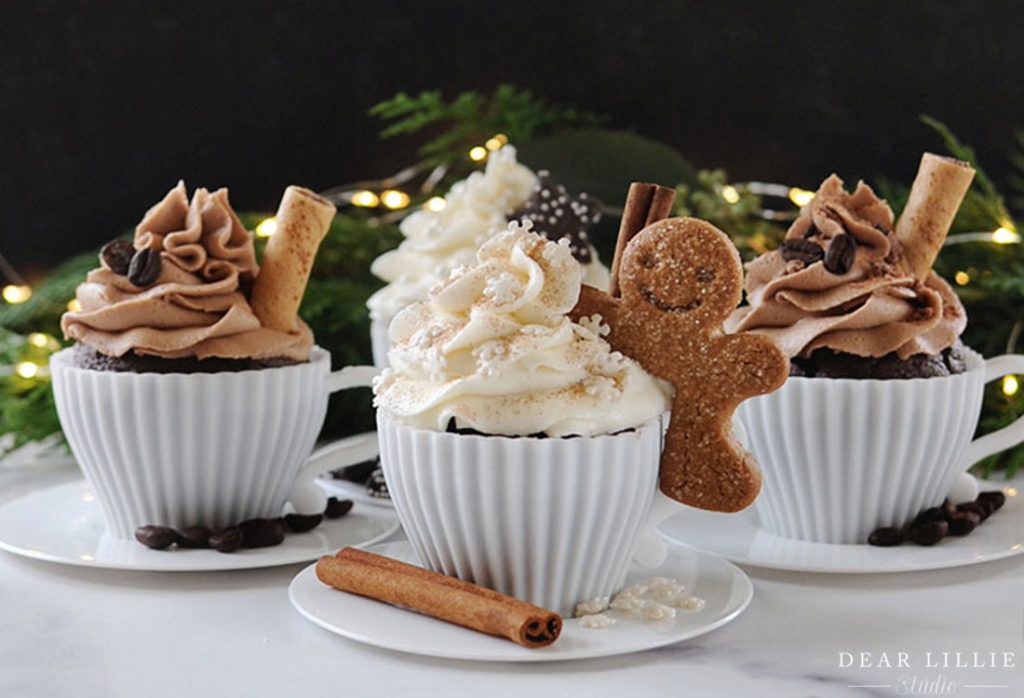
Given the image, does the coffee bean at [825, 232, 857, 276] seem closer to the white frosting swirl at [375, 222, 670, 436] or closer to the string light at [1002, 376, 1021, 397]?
the white frosting swirl at [375, 222, 670, 436]

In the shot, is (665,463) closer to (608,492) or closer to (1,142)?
(608,492)

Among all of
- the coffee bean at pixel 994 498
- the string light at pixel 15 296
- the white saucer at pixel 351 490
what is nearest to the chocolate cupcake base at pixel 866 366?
the coffee bean at pixel 994 498

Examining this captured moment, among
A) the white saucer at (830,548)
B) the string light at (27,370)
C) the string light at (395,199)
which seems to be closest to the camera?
the white saucer at (830,548)

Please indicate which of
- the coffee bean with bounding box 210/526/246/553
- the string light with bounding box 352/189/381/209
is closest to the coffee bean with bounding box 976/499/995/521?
the coffee bean with bounding box 210/526/246/553

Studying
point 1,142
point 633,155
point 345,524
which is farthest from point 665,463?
point 1,142

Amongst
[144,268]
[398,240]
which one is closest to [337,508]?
[144,268]

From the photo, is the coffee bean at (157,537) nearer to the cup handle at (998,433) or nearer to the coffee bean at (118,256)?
the coffee bean at (118,256)

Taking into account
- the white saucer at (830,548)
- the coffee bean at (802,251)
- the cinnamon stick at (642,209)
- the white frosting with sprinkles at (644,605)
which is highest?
the cinnamon stick at (642,209)

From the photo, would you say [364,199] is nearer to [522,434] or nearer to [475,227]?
[475,227]

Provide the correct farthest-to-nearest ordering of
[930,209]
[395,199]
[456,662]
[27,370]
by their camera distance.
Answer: [395,199] < [27,370] < [930,209] < [456,662]
